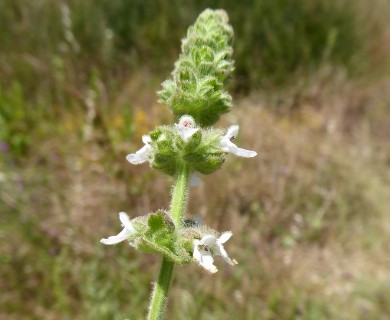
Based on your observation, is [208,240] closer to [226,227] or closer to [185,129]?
[185,129]

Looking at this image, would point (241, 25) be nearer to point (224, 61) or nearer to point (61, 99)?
point (61, 99)

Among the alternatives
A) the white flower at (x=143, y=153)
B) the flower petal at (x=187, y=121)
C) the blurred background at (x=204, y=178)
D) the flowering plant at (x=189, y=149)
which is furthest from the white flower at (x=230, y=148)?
the blurred background at (x=204, y=178)

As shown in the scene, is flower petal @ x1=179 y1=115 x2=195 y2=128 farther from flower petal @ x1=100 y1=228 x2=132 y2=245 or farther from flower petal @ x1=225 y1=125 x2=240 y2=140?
flower petal @ x1=100 y1=228 x2=132 y2=245

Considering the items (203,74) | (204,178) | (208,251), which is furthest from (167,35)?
(208,251)

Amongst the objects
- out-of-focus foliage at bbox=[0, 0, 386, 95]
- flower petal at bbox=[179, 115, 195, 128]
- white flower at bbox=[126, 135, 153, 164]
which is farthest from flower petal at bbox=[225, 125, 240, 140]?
out-of-focus foliage at bbox=[0, 0, 386, 95]

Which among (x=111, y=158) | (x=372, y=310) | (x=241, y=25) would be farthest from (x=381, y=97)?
(x=111, y=158)

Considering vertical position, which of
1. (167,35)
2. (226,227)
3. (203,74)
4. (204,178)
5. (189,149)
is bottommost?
(189,149)

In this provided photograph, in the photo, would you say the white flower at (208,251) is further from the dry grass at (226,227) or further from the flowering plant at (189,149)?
the dry grass at (226,227)
